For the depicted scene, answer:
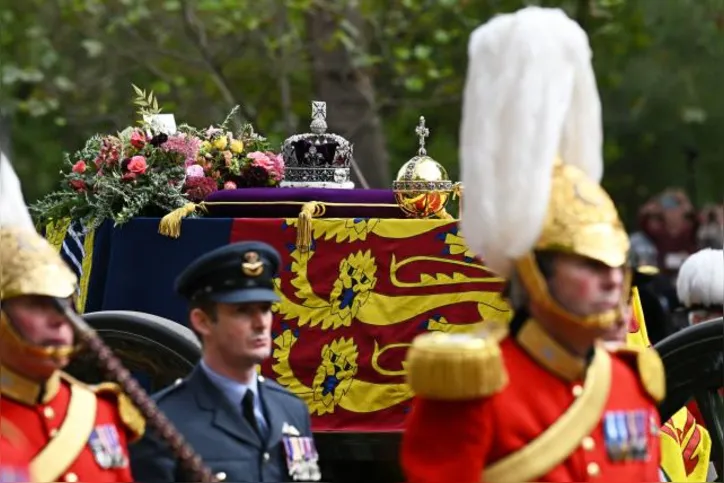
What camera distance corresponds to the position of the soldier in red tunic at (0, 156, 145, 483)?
6.57 meters

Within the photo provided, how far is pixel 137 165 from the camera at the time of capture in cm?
1055

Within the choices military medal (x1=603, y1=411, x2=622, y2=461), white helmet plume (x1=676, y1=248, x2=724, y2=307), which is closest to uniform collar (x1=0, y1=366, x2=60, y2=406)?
military medal (x1=603, y1=411, x2=622, y2=461)

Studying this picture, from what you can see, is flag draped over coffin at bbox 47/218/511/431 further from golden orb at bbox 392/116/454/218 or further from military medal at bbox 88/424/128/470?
military medal at bbox 88/424/128/470

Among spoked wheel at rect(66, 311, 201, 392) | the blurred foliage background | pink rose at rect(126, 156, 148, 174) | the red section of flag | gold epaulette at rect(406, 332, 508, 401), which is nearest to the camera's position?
gold epaulette at rect(406, 332, 508, 401)

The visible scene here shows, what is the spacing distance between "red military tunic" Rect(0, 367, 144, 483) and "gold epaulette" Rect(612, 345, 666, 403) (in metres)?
1.54

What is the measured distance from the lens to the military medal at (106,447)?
6.68 m

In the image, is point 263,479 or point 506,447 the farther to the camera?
point 263,479

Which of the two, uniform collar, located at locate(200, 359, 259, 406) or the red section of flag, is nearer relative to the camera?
uniform collar, located at locate(200, 359, 259, 406)

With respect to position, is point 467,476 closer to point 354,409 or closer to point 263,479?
point 263,479

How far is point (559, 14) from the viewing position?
272 inches

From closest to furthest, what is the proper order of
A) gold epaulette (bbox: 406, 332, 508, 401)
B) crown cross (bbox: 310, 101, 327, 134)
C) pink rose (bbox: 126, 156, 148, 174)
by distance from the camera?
1. gold epaulette (bbox: 406, 332, 508, 401)
2. pink rose (bbox: 126, 156, 148, 174)
3. crown cross (bbox: 310, 101, 327, 134)

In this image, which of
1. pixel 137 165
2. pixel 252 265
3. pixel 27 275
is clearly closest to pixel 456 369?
pixel 252 265

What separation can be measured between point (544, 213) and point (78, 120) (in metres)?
17.6

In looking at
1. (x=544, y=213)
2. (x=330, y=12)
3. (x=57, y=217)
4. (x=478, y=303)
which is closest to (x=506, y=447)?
(x=544, y=213)
